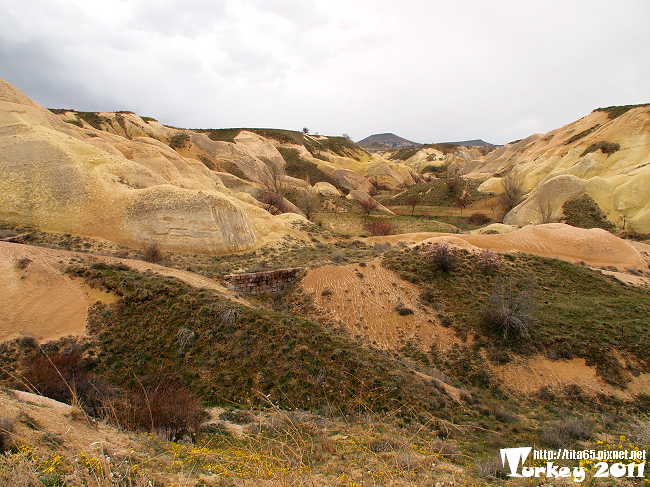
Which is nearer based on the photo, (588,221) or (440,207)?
(588,221)

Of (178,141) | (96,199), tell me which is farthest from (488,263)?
(178,141)

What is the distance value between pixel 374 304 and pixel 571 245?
15189 millimetres

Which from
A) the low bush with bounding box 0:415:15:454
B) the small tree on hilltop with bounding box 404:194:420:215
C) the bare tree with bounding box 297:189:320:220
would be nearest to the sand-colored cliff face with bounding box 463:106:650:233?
the small tree on hilltop with bounding box 404:194:420:215

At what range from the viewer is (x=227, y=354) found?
30.3 feet

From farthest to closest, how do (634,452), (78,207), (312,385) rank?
(78,207) < (312,385) < (634,452)

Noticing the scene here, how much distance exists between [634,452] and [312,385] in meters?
6.04

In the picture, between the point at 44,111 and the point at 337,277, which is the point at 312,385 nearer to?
the point at 337,277

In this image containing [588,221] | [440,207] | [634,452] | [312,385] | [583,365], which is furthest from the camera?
[440,207]

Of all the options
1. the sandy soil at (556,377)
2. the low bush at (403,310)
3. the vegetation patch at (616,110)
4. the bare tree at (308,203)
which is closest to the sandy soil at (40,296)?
the low bush at (403,310)

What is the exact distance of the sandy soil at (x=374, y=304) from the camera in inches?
509

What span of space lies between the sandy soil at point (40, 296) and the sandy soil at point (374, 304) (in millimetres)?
8553

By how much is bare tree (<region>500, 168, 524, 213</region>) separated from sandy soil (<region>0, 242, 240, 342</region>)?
43542 mm

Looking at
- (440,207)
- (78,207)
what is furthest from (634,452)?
(440,207)

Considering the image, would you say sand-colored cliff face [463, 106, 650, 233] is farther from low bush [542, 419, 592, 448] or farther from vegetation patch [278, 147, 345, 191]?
low bush [542, 419, 592, 448]
